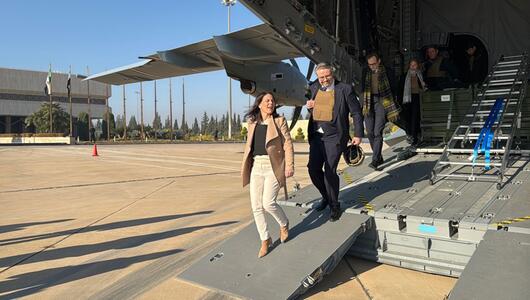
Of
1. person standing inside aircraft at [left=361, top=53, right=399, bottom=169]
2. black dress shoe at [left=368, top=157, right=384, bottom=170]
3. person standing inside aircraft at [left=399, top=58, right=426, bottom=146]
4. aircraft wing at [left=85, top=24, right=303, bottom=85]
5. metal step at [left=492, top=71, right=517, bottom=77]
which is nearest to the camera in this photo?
person standing inside aircraft at [left=361, top=53, right=399, bottom=169]

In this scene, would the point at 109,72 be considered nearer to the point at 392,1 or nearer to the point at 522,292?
the point at 392,1

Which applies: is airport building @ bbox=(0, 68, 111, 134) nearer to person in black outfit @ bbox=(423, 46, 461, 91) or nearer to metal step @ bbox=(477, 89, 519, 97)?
person in black outfit @ bbox=(423, 46, 461, 91)

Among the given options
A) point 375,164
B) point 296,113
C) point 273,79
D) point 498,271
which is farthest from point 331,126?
point 296,113

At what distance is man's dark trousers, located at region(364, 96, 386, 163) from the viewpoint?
6.06 m

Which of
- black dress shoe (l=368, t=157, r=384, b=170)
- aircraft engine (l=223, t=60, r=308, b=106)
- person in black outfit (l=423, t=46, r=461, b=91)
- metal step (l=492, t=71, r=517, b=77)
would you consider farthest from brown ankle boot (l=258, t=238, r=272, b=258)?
aircraft engine (l=223, t=60, r=308, b=106)

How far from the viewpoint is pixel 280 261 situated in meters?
3.62

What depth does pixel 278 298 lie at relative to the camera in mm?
3129

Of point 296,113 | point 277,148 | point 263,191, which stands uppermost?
point 296,113

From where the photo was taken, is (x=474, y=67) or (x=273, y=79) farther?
(x=273, y=79)

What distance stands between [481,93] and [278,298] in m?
5.45

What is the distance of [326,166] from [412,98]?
3.58 m

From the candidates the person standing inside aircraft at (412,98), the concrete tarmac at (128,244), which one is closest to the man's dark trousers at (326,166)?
the concrete tarmac at (128,244)

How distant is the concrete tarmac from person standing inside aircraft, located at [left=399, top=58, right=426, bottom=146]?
9.61 feet

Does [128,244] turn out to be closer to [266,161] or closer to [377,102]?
[266,161]
